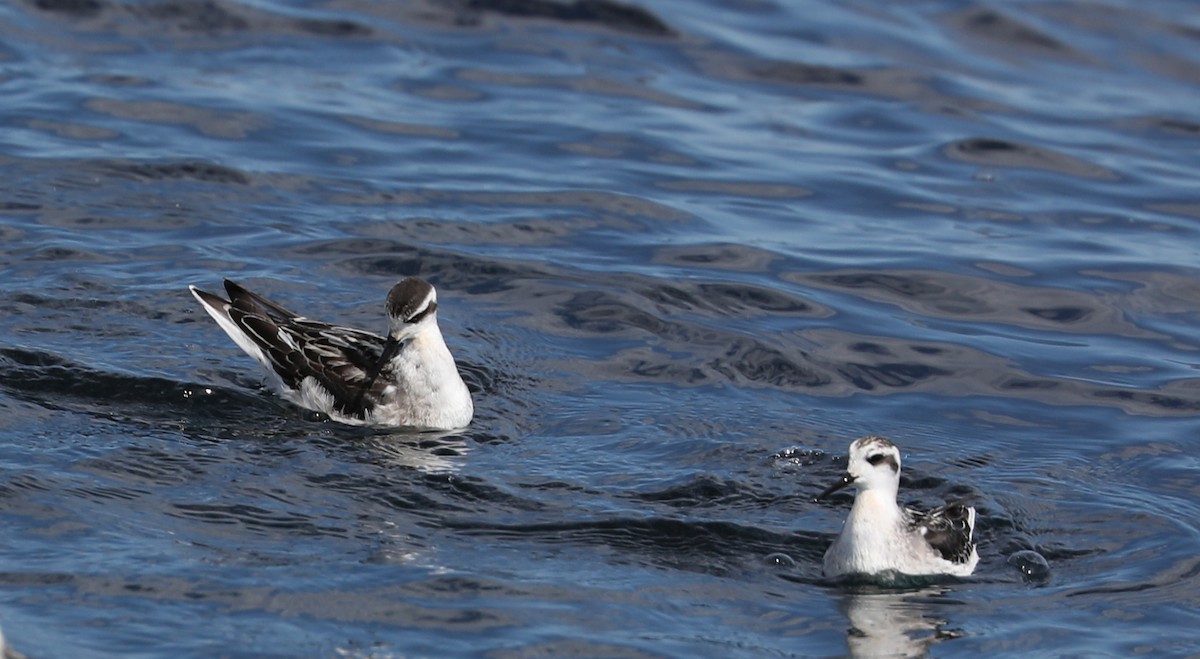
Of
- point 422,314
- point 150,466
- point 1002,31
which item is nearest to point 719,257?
point 422,314

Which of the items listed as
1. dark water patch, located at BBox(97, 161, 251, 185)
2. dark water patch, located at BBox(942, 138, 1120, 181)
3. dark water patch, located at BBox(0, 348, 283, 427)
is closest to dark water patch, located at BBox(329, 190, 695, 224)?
dark water patch, located at BBox(97, 161, 251, 185)

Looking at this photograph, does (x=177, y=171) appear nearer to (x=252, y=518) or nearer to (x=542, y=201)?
(x=542, y=201)

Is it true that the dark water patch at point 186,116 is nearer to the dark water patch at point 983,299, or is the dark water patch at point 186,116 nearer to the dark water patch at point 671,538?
the dark water patch at point 983,299

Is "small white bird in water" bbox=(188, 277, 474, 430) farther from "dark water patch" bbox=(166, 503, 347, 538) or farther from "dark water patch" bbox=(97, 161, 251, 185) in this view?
"dark water patch" bbox=(97, 161, 251, 185)

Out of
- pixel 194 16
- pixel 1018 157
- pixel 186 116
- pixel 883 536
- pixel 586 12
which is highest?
pixel 586 12

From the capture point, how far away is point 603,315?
15.0 metres

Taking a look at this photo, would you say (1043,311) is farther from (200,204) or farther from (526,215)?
(200,204)

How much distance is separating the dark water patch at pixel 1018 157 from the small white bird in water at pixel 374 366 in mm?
10440

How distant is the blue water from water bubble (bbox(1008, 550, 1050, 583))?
29 mm

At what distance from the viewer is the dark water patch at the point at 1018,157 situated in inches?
827

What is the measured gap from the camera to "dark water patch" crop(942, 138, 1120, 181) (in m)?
21.0

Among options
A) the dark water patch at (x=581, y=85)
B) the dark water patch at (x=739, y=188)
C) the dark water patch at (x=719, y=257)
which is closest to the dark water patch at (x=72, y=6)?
the dark water patch at (x=581, y=85)

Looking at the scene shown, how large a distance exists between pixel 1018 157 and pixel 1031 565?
11.5m

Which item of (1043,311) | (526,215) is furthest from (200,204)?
(1043,311)
